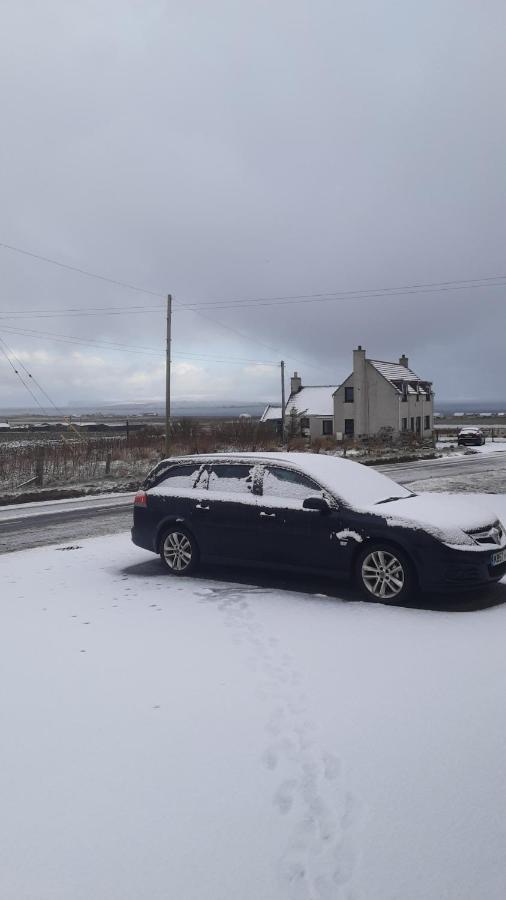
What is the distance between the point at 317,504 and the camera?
7.79 meters

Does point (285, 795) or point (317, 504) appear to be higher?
point (317, 504)

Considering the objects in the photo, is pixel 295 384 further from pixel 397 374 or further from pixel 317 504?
pixel 317 504

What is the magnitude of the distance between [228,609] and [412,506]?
7.92 ft

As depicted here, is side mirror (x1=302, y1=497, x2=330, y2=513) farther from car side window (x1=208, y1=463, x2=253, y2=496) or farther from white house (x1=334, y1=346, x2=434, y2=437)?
white house (x1=334, y1=346, x2=434, y2=437)

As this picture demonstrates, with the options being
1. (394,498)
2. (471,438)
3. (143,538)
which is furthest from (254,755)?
(471,438)

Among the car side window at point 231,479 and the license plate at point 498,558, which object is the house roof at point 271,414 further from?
the license plate at point 498,558

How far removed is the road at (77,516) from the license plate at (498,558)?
737 centimetres

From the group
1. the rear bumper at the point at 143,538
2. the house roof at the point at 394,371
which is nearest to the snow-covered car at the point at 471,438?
the house roof at the point at 394,371

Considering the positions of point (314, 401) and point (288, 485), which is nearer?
point (288, 485)

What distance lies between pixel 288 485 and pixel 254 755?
14.7 feet

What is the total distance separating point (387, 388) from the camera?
221 ft

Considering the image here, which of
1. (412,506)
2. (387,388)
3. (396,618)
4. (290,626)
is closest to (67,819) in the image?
(290,626)

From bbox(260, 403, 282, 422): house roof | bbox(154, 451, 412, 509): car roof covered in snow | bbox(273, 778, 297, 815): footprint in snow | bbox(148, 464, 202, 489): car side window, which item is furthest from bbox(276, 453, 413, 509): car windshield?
bbox(260, 403, 282, 422): house roof

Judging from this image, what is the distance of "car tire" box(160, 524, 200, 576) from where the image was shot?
881 centimetres
